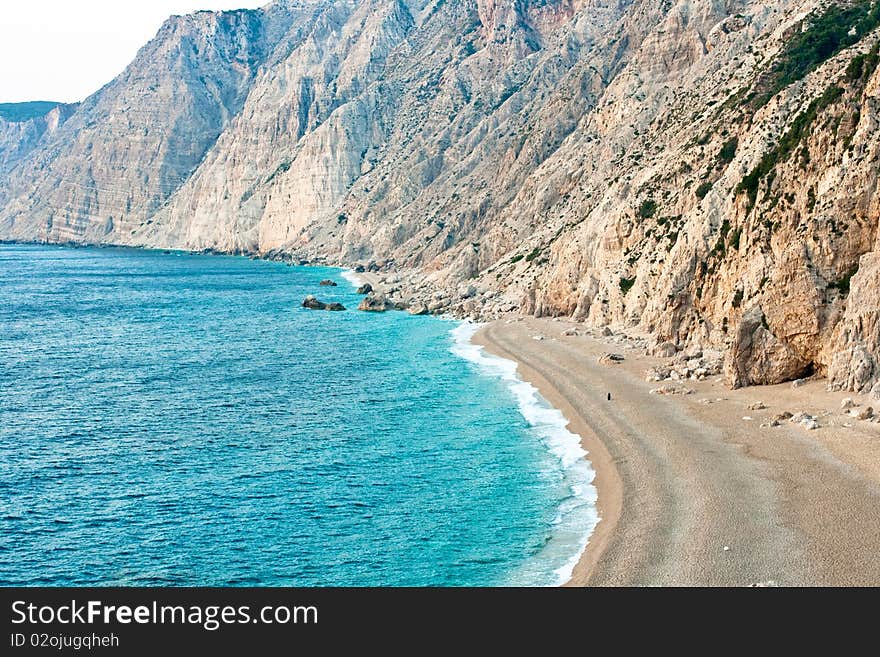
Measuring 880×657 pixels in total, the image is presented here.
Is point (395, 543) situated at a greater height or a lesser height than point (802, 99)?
lesser

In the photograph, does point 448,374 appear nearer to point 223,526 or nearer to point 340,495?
point 340,495

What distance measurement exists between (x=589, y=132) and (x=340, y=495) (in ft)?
315

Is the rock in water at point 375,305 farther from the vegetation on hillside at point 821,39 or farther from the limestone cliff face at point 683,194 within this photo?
the vegetation on hillside at point 821,39

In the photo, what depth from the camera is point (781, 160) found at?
190 ft

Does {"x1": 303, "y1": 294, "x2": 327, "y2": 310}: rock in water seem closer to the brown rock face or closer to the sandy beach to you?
the sandy beach

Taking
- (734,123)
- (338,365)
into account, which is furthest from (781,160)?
(338,365)

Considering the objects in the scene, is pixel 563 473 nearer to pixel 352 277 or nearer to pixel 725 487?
pixel 725 487

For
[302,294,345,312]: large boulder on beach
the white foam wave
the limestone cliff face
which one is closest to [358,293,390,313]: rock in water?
[302,294,345,312]: large boulder on beach

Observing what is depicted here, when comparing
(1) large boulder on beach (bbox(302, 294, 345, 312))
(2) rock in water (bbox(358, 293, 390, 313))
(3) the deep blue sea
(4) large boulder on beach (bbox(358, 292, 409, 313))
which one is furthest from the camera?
(1) large boulder on beach (bbox(302, 294, 345, 312))

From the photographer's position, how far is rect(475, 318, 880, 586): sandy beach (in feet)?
96.1

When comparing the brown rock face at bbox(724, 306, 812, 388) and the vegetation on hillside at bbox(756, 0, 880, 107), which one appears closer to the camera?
the brown rock face at bbox(724, 306, 812, 388)

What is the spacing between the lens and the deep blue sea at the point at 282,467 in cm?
3183

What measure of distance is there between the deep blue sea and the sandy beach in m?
1.74

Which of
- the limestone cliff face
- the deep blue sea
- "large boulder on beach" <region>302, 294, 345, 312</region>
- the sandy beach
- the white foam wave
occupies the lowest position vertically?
the deep blue sea
